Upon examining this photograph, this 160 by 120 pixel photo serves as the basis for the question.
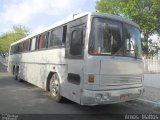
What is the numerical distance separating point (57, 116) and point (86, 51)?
2131 millimetres

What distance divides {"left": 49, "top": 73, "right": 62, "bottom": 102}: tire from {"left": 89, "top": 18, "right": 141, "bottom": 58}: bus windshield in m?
2.64

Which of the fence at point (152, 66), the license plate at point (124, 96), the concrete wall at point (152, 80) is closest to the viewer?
the license plate at point (124, 96)

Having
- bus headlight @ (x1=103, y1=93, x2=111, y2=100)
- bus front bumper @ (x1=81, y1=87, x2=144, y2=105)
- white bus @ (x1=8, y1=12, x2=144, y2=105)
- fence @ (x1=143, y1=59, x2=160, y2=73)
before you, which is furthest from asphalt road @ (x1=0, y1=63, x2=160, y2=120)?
fence @ (x1=143, y1=59, x2=160, y2=73)

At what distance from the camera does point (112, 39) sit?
26.6ft

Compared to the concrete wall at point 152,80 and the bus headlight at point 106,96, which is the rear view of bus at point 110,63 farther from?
the concrete wall at point 152,80

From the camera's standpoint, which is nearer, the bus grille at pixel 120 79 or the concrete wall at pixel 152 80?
the bus grille at pixel 120 79

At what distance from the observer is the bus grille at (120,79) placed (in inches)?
306

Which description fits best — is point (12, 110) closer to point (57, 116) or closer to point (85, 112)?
point (57, 116)

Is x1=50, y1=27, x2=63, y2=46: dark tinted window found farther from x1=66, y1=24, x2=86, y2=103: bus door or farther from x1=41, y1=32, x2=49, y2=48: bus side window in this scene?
x1=66, y1=24, x2=86, y2=103: bus door

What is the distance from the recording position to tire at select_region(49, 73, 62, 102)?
977 centimetres

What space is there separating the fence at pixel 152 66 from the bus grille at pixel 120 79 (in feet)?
23.3

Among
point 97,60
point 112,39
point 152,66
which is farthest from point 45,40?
point 152,66

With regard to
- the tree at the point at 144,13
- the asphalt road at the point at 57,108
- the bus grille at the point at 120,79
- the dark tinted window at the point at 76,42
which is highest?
the tree at the point at 144,13

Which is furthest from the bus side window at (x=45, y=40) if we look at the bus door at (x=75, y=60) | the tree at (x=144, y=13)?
the tree at (x=144, y=13)
